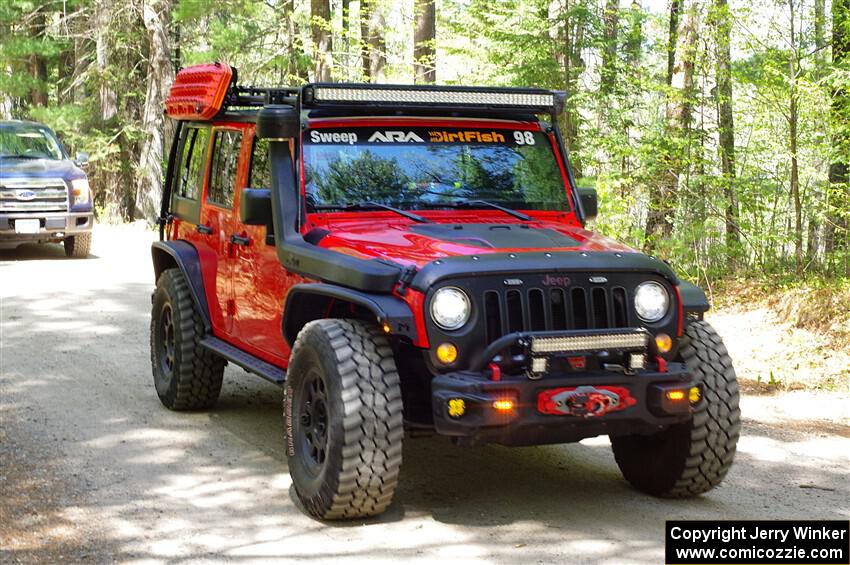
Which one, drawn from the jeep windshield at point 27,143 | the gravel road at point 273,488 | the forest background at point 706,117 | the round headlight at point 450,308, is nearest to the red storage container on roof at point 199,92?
the gravel road at point 273,488

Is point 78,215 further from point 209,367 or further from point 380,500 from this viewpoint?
point 380,500

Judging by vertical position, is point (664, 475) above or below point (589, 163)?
below

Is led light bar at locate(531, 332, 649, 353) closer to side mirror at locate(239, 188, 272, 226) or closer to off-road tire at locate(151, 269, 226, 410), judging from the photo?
side mirror at locate(239, 188, 272, 226)

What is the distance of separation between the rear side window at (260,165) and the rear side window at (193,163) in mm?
1014

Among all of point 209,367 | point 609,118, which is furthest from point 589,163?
point 209,367

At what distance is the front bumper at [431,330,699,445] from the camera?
5.41 meters

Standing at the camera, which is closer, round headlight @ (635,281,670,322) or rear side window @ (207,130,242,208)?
round headlight @ (635,281,670,322)

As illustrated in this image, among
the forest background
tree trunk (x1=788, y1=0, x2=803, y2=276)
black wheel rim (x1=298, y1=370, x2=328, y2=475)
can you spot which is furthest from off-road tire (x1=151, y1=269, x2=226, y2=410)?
tree trunk (x1=788, y1=0, x2=803, y2=276)

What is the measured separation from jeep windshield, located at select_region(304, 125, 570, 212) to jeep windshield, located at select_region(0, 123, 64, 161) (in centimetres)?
1273

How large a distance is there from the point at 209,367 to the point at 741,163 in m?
8.18

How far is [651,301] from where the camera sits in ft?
19.5

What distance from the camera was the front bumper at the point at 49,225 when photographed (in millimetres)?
17500

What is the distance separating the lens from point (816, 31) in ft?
42.6

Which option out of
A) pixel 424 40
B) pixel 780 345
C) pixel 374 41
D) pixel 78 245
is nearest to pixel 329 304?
pixel 780 345
